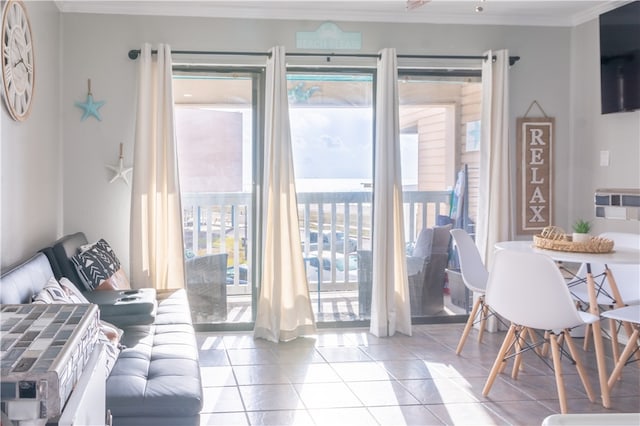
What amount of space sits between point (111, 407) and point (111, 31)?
3.10 meters

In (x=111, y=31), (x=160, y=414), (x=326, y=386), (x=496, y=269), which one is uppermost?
(x=111, y=31)

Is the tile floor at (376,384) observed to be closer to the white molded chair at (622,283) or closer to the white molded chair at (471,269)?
the white molded chair at (471,269)

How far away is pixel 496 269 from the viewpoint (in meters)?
3.61

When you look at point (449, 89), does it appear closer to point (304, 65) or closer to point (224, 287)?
point (304, 65)

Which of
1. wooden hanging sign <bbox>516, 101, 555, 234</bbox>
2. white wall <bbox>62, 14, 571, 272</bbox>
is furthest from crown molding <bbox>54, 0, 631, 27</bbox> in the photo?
wooden hanging sign <bbox>516, 101, 555, 234</bbox>

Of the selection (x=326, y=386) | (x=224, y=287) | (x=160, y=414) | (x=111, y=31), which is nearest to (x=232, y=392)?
(x=326, y=386)

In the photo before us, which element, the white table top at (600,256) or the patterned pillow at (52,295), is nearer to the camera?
the patterned pillow at (52,295)

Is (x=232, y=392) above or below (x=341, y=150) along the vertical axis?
below

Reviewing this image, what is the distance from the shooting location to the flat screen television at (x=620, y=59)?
4324 mm

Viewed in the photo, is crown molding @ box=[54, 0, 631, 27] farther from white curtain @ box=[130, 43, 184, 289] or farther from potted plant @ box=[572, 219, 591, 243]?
potted plant @ box=[572, 219, 591, 243]

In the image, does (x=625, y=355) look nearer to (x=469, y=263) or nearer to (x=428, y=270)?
(x=469, y=263)

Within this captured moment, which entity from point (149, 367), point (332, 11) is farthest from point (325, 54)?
point (149, 367)

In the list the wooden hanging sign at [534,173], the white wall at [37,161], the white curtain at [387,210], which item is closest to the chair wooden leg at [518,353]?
the white curtain at [387,210]

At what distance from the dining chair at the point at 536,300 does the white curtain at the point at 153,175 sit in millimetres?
2273
